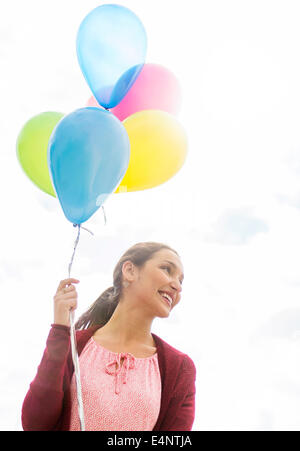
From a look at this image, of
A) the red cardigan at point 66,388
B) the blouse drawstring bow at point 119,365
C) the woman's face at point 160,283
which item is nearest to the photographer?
the red cardigan at point 66,388

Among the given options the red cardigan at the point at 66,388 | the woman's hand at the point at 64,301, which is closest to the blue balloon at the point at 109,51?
the woman's hand at the point at 64,301

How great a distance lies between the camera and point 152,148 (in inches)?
121

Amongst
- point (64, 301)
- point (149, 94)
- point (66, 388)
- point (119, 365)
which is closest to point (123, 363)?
point (119, 365)

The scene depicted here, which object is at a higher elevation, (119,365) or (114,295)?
(114,295)

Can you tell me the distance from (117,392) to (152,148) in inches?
58.3

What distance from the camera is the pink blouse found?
7.27ft

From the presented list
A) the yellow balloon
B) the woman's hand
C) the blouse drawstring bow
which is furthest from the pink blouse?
the yellow balloon

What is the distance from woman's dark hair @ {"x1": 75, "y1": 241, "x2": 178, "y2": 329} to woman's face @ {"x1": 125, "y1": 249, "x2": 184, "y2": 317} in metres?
0.05

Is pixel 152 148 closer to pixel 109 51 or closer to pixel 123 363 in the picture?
pixel 109 51

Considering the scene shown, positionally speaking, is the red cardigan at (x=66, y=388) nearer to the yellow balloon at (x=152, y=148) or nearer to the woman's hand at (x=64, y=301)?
the woman's hand at (x=64, y=301)

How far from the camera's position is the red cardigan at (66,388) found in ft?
7.24

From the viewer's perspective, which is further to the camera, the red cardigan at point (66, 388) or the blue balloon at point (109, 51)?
the blue balloon at point (109, 51)
